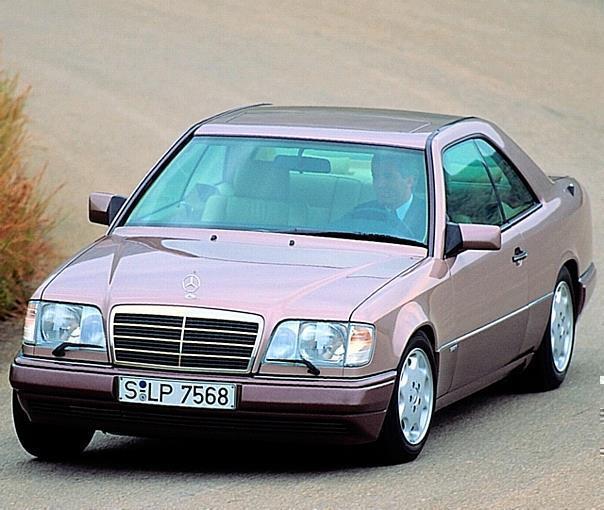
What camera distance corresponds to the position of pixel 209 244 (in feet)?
26.6

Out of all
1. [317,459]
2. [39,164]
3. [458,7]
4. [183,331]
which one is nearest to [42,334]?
[183,331]

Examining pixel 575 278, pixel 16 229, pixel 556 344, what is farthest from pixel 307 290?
pixel 16 229

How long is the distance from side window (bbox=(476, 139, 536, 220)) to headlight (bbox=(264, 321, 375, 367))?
218cm

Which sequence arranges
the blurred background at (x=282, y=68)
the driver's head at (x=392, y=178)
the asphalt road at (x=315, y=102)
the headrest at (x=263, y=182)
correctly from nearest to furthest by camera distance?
1. the asphalt road at (x=315, y=102)
2. the driver's head at (x=392, y=178)
3. the headrest at (x=263, y=182)
4. the blurred background at (x=282, y=68)

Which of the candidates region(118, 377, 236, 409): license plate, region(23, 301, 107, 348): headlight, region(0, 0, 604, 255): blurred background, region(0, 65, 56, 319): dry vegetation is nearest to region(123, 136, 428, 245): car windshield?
region(23, 301, 107, 348): headlight

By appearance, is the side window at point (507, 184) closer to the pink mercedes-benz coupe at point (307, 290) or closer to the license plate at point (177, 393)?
the pink mercedes-benz coupe at point (307, 290)

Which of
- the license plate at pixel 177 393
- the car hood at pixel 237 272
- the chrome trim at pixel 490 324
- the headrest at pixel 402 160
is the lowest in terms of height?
the chrome trim at pixel 490 324

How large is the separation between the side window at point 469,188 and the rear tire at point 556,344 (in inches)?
30.2

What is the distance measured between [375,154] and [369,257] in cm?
82

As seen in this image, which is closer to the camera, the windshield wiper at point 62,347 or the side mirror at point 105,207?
the windshield wiper at point 62,347

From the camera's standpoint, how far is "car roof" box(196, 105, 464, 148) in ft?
28.5

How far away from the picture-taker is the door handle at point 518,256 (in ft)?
29.1

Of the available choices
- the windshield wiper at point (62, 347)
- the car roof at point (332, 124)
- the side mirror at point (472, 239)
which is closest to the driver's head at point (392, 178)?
the car roof at point (332, 124)

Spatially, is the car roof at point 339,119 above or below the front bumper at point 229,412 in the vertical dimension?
above
